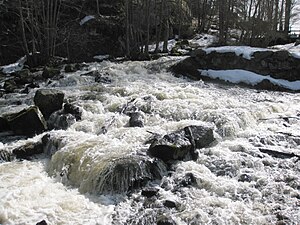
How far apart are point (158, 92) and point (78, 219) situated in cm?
731

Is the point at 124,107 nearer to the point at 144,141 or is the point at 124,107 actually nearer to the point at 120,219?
the point at 144,141

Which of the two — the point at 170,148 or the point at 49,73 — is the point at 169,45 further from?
the point at 170,148

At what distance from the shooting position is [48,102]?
11.7 meters

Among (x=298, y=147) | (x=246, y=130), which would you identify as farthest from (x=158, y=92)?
(x=298, y=147)

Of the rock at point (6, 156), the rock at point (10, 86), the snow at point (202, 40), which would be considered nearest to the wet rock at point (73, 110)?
the rock at point (6, 156)

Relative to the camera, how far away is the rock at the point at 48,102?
459 inches

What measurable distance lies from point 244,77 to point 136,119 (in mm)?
7172

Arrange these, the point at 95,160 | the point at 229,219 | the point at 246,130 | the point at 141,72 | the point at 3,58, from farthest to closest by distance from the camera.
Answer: the point at 3,58, the point at 141,72, the point at 246,130, the point at 95,160, the point at 229,219

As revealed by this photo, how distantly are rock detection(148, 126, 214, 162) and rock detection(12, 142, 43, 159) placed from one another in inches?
114

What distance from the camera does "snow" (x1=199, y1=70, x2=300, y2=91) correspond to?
51.0 ft

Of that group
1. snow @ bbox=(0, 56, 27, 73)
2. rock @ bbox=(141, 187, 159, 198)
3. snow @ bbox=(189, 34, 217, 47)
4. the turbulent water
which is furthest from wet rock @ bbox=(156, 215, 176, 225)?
snow @ bbox=(189, 34, 217, 47)

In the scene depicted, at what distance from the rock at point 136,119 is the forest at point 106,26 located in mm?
9585

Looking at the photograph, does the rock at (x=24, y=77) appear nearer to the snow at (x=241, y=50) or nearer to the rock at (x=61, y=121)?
the rock at (x=61, y=121)

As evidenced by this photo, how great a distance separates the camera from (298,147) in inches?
367
